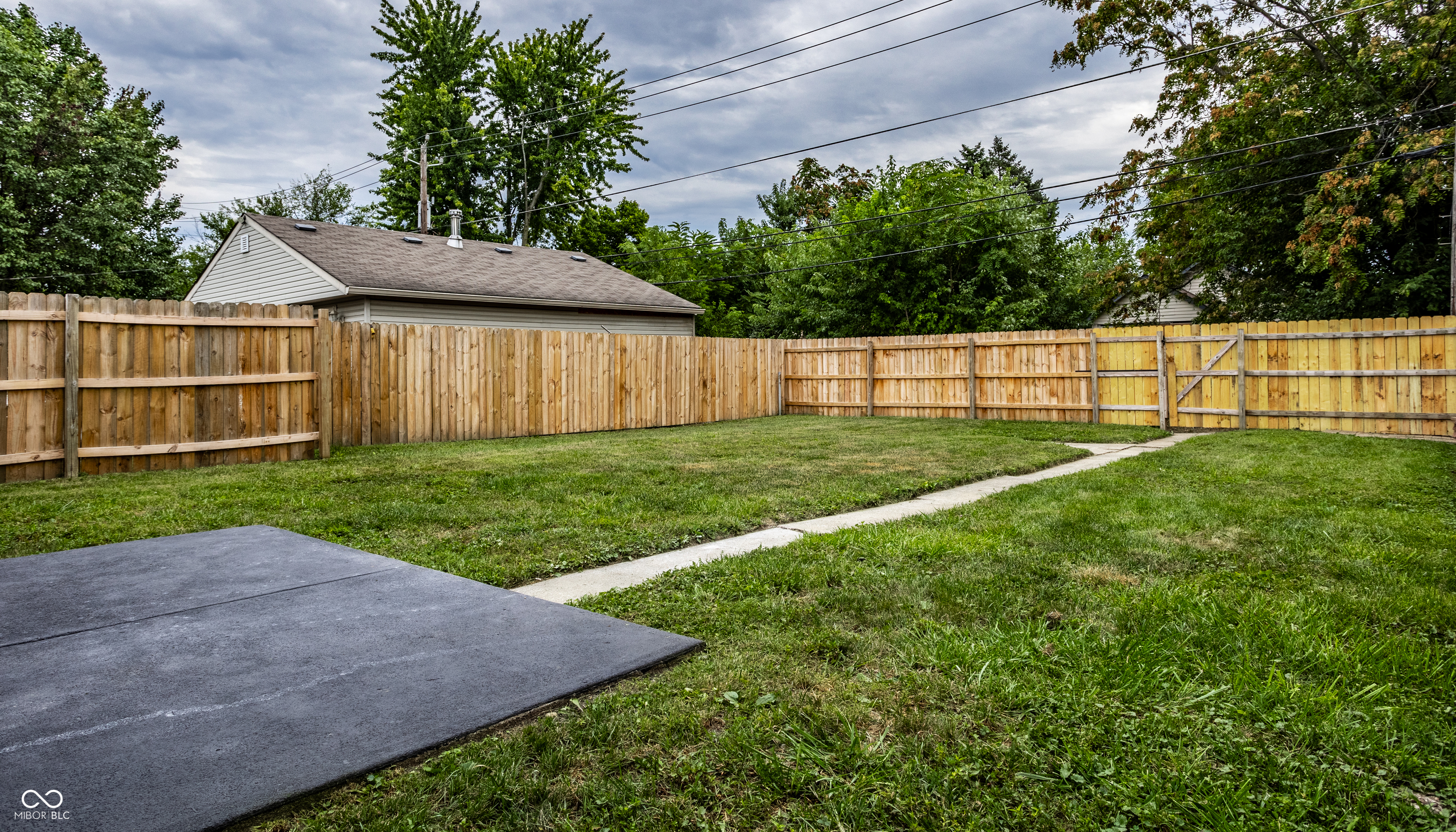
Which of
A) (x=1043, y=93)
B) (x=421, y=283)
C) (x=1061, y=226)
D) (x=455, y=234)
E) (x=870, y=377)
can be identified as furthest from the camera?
(x=455, y=234)

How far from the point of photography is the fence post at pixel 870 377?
16.2 metres

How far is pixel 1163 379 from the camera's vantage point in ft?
41.7

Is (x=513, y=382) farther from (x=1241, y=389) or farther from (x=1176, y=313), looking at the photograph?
(x=1176, y=313)

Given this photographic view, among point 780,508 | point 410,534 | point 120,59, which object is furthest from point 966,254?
point 120,59

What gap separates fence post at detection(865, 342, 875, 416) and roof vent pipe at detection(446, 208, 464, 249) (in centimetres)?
1027

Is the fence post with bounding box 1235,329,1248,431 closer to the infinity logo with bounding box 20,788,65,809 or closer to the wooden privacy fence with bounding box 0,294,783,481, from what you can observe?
the wooden privacy fence with bounding box 0,294,783,481

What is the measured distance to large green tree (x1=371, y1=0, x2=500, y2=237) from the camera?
2800 cm

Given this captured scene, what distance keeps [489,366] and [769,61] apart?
892cm

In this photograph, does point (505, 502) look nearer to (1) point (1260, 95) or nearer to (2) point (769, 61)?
(2) point (769, 61)

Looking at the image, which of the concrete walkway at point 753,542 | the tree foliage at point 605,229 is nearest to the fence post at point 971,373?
the concrete walkway at point 753,542

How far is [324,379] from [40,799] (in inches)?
306

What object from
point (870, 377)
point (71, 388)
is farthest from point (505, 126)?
point (71, 388)

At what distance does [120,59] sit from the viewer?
26516 millimetres

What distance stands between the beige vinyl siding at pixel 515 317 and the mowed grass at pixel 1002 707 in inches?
505
